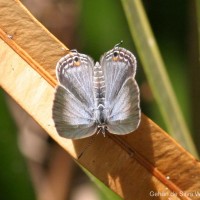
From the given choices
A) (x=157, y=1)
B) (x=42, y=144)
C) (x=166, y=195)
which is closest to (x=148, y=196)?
(x=166, y=195)

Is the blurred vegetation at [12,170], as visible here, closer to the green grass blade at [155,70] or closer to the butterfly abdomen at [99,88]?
the butterfly abdomen at [99,88]

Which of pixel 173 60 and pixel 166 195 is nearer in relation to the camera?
pixel 166 195

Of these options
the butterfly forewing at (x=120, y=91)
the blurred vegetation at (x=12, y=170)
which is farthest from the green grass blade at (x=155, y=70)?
the blurred vegetation at (x=12, y=170)

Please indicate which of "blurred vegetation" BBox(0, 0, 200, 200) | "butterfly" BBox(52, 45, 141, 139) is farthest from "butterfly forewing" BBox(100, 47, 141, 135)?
"blurred vegetation" BBox(0, 0, 200, 200)

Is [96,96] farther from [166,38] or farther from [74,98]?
[166,38]

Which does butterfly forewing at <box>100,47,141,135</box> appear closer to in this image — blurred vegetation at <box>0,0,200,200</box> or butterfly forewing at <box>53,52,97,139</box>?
butterfly forewing at <box>53,52,97,139</box>

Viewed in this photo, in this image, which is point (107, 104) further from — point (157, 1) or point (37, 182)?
point (37, 182)
